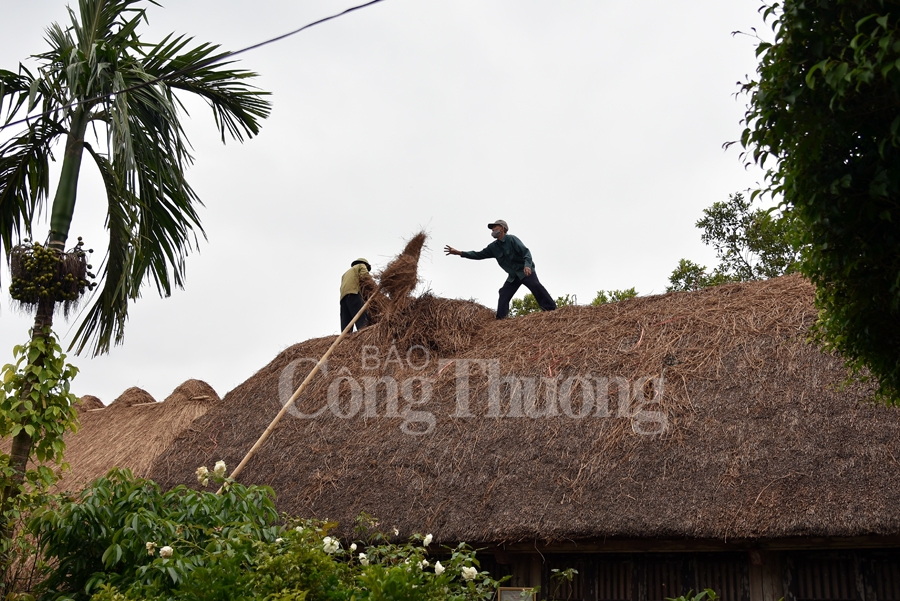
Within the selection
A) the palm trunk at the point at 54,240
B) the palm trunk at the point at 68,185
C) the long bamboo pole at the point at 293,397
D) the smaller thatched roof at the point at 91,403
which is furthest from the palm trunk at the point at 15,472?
the smaller thatched roof at the point at 91,403

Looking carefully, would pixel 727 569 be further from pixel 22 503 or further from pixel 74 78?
pixel 74 78

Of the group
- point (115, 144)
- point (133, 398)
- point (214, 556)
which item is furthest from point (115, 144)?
point (133, 398)

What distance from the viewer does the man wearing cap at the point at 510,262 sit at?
10.1 metres

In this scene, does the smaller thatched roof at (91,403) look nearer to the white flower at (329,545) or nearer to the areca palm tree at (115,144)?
the areca palm tree at (115,144)

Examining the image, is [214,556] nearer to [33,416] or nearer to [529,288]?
[33,416]

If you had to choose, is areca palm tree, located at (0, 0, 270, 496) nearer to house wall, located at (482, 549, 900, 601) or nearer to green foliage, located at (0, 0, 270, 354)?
green foliage, located at (0, 0, 270, 354)

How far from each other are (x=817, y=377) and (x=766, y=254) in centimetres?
1031

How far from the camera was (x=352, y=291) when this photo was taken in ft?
36.1

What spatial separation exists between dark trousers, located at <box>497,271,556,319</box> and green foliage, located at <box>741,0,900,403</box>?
21.6ft

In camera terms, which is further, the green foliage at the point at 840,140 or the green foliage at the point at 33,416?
the green foliage at the point at 33,416

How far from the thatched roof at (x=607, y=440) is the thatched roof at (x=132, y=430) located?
Answer: 523mm

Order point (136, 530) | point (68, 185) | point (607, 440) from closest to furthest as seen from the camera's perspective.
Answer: point (136, 530) < point (68, 185) < point (607, 440)

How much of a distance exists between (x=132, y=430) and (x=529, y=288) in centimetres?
535

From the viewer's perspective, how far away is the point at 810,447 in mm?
5789
